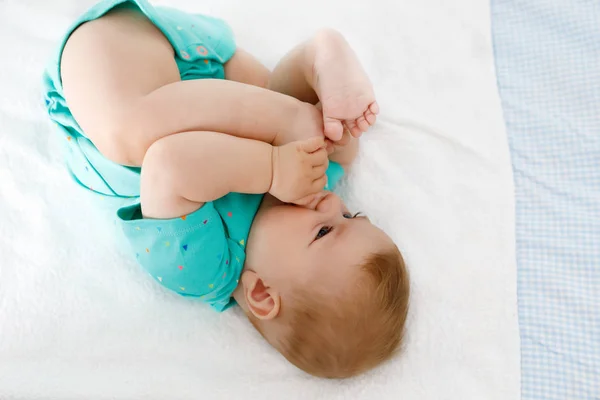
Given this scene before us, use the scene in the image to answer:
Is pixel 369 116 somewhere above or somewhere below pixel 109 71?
below

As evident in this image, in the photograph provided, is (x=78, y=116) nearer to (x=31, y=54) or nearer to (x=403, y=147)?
(x=31, y=54)

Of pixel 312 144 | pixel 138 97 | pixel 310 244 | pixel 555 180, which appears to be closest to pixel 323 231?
pixel 310 244

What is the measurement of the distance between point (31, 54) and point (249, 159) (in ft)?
2.16

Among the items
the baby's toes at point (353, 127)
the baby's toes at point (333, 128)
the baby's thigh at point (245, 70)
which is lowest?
the baby's toes at point (353, 127)

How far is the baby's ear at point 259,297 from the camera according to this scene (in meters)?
Answer: 0.93

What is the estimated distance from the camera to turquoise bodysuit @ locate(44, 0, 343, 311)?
3.08 ft

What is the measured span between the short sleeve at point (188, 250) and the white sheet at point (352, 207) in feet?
0.34

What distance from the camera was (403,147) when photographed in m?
1.21

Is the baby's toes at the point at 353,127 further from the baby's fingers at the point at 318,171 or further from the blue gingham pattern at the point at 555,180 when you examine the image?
the blue gingham pattern at the point at 555,180

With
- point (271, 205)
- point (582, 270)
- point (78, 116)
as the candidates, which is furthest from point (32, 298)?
point (582, 270)

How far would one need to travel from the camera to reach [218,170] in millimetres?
908

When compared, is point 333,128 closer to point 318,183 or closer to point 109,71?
point 318,183

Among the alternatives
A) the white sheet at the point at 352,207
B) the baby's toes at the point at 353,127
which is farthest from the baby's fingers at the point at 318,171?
the white sheet at the point at 352,207

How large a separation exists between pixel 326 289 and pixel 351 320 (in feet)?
0.20
